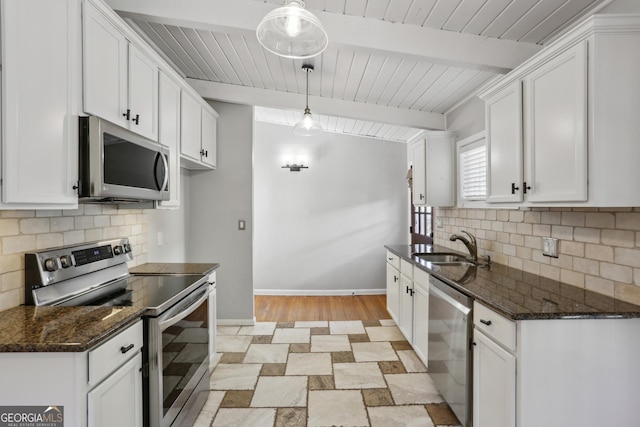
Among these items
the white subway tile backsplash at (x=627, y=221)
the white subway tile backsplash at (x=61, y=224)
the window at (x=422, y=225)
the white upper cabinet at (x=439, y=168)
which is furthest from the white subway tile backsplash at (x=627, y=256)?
the white subway tile backsplash at (x=61, y=224)

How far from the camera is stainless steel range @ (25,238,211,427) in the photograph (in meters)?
1.50

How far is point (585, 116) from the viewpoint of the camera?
55.6 inches

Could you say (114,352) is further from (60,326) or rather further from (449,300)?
(449,300)

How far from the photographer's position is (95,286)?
6.06ft

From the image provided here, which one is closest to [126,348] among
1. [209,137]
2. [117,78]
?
[117,78]

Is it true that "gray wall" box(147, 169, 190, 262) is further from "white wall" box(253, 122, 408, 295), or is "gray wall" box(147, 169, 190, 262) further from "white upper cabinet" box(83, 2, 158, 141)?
"white wall" box(253, 122, 408, 295)

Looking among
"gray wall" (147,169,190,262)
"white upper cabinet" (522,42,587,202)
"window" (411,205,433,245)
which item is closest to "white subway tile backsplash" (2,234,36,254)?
"gray wall" (147,169,190,262)

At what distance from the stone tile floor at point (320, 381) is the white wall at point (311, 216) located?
1578mm

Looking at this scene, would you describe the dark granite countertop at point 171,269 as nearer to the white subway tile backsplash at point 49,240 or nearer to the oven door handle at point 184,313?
the oven door handle at point 184,313

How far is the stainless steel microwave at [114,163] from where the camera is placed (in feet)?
4.73

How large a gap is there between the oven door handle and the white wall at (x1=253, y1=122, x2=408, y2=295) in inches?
117

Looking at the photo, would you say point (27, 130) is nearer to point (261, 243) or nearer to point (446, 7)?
point (446, 7)

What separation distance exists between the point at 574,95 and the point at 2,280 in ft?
9.17

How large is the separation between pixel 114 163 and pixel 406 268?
2.53 m
